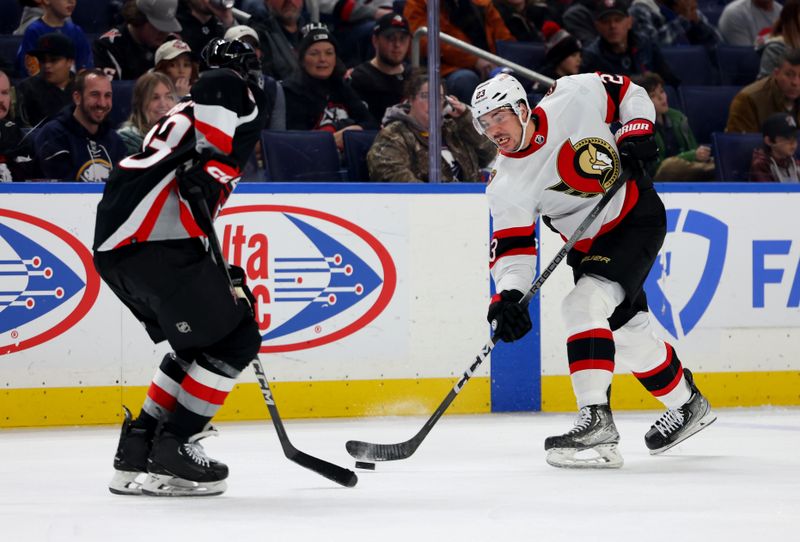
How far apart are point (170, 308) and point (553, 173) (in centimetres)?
122

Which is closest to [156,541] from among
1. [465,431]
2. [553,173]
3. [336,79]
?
[553,173]

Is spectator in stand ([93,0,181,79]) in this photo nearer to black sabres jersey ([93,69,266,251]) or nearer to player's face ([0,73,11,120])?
player's face ([0,73,11,120])

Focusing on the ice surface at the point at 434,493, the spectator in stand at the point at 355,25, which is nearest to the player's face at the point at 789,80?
the spectator in stand at the point at 355,25

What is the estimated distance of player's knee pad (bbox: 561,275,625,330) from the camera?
3590mm

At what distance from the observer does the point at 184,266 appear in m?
3.06

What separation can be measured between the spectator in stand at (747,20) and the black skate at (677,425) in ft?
12.0

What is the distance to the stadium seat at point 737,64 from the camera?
259 inches

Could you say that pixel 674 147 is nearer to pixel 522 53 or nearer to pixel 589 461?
pixel 522 53

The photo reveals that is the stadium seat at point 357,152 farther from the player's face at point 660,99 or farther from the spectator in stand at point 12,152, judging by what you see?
the player's face at point 660,99

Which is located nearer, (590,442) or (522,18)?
(590,442)

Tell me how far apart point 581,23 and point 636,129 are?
123 inches

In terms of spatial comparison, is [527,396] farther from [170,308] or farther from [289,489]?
[170,308]

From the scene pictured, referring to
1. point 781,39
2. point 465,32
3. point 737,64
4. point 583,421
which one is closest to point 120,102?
point 465,32

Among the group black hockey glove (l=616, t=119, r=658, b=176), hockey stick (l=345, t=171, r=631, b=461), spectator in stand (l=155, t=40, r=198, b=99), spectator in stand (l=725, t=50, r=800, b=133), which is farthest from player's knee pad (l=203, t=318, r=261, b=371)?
spectator in stand (l=725, t=50, r=800, b=133)
